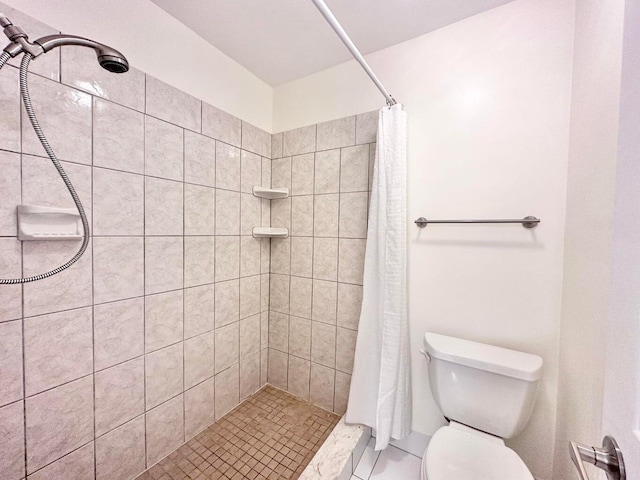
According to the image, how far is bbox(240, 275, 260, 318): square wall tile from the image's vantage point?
5.81 feet

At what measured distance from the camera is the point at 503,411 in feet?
3.56

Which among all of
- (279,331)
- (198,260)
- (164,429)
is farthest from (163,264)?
(279,331)

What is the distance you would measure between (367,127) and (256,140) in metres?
0.79

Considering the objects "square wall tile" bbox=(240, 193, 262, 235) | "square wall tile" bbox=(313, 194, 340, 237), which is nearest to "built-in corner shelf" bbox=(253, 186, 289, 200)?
"square wall tile" bbox=(240, 193, 262, 235)

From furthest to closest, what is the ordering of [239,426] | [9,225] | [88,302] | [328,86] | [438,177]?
1. [328,86]
2. [239,426]
3. [438,177]
4. [88,302]
5. [9,225]

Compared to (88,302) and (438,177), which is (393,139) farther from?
(88,302)

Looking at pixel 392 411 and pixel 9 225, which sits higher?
pixel 9 225

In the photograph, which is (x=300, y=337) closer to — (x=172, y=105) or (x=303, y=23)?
(x=172, y=105)

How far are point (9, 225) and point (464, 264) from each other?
1893mm

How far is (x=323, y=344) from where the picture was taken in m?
1.76

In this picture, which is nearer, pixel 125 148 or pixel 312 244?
pixel 125 148

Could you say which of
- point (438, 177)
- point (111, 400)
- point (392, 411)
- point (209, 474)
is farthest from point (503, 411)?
point (111, 400)

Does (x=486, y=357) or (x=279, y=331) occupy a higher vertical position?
(x=486, y=357)

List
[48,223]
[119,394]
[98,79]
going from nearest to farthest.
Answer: [48,223]
[98,79]
[119,394]
